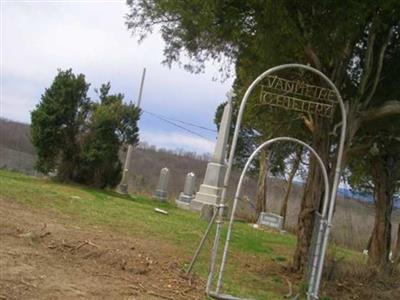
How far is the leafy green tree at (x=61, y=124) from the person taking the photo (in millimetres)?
19531

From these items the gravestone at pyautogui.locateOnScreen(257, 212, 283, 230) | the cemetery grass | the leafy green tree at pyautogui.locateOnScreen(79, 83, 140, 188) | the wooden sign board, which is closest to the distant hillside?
the gravestone at pyautogui.locateOnScreen(257, 212, 283, 230)

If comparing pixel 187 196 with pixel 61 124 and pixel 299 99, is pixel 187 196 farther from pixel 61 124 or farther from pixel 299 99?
pixel 299 99

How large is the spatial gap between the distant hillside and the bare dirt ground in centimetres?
1035

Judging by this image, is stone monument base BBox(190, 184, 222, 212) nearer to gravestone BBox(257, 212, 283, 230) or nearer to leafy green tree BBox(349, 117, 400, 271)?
gravestone BBox(257, 212, 283, 230)

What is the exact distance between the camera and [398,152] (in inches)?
583

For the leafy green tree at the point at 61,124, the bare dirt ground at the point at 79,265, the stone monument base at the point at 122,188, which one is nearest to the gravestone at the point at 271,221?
the stone monument base at the point at 122,188

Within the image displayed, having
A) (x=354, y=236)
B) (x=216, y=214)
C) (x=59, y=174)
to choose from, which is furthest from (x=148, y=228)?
(x=354, y=236)

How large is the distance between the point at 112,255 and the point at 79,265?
75cm

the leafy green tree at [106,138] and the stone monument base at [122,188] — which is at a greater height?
the leafy green tree at [106,138]

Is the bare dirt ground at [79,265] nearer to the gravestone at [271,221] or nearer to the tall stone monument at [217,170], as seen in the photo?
the tall stone monument at [217,170]

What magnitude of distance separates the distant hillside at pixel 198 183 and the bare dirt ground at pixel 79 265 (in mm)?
10354

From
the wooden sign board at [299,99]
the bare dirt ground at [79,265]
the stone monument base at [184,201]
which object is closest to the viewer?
the bare dirt ground at [79,265]

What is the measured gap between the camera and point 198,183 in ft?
109

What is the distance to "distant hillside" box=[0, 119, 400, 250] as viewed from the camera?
26734mm
